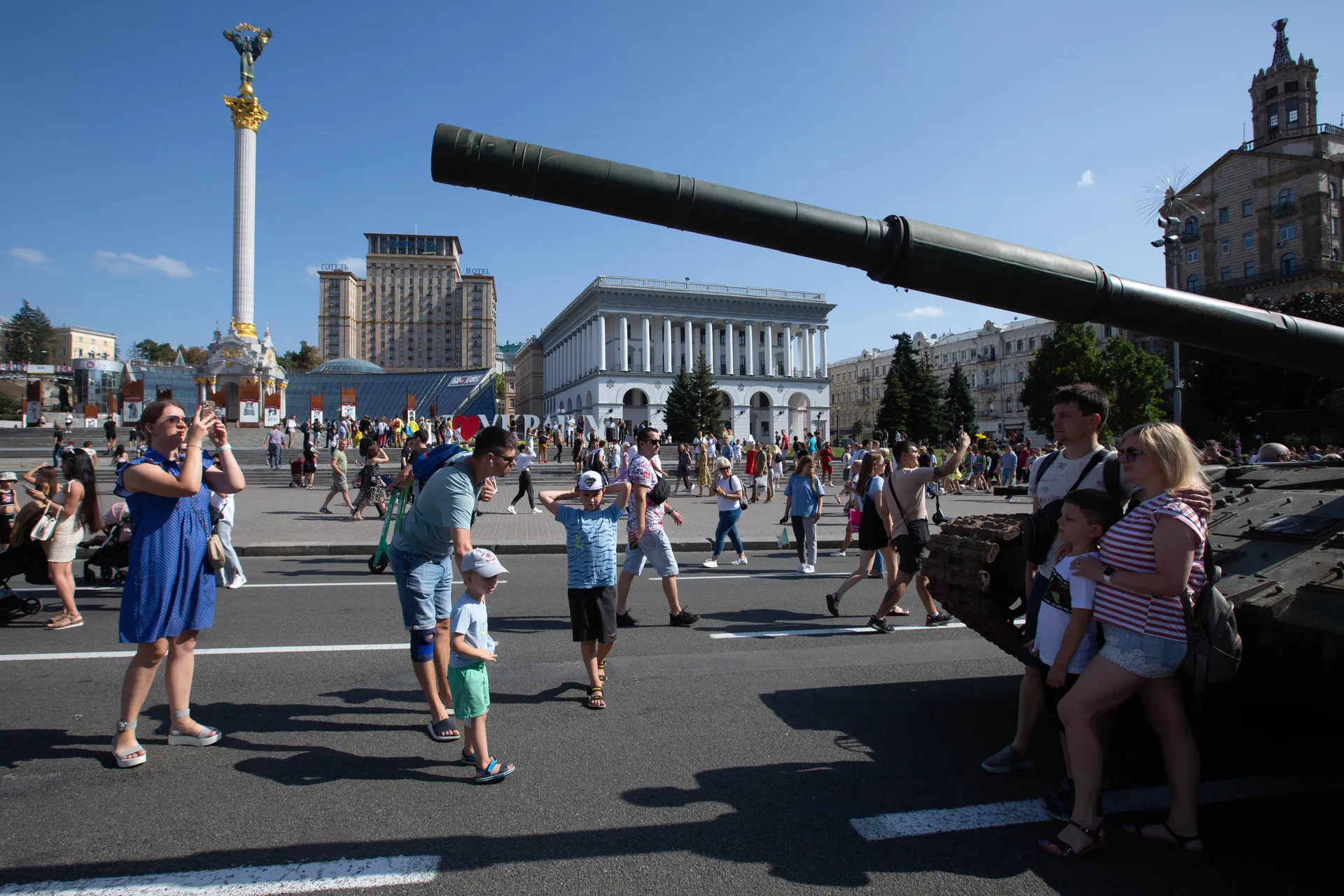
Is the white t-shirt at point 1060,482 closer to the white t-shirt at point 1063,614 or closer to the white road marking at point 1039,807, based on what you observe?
the white t-shirt at point 1063,614

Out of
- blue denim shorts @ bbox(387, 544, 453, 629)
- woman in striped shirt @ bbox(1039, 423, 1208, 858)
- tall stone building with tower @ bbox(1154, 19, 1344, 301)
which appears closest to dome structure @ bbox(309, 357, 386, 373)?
tall stone building with tower @ bbox(1154, 19, 1344, 301)

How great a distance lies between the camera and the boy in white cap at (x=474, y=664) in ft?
12.3

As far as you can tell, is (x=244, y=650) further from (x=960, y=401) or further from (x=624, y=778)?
(x=960, y=401)

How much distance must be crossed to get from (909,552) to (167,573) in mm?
5583

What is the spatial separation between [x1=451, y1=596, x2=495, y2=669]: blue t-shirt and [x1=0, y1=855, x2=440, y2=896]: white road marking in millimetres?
938

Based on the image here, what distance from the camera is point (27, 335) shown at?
99438 millimetres

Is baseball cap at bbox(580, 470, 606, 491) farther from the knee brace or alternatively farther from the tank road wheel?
the tank road wheel

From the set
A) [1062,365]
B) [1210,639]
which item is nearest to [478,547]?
[1210,639]

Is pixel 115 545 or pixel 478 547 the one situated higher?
pixel 115 545

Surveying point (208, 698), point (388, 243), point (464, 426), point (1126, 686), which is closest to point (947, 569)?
point (1126, 686)

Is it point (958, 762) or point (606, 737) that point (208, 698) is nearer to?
point (606, 737)

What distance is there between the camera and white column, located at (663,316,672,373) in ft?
283

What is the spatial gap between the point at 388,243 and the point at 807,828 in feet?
519

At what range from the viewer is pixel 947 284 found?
3.00 m
